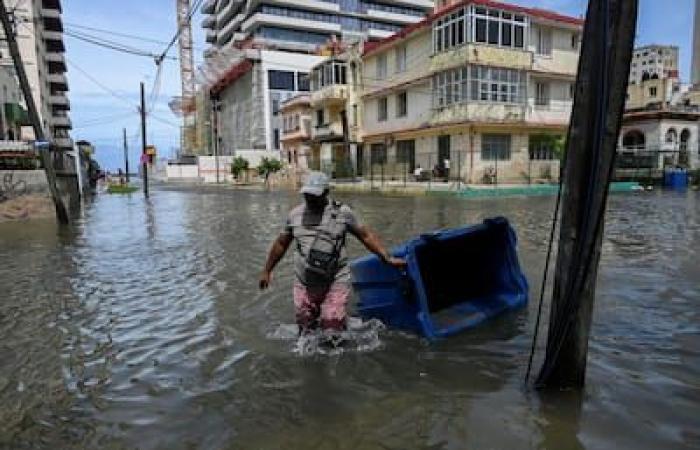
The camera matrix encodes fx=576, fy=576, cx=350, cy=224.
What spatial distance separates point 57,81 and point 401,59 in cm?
5551

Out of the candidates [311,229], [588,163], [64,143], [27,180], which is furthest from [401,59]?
[588,163]

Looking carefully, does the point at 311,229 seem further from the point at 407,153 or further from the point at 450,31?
the point at 407,153

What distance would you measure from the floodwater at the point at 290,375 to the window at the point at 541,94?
2941 cm

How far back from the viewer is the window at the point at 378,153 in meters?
43.2

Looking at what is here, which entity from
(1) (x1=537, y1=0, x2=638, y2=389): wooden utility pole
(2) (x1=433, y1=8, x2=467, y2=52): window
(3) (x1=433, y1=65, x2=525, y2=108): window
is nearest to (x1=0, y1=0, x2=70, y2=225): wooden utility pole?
(1) (x1=537, y1=0, x2=638, y2=389): wooden utility pole

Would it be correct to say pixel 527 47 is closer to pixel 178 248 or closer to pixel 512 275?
pixel 178 248

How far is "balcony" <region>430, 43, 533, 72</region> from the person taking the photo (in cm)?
3303

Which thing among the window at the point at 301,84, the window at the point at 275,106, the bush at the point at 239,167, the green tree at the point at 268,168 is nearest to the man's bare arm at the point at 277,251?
the green tree at the point at 268,168

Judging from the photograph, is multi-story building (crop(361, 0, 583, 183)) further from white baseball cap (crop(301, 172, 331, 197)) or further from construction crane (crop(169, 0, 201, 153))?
construction crane (crop(169, 0, 201, 153))

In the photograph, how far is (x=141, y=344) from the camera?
602 cm

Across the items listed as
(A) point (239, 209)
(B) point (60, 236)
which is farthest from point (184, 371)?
(A) point (239, 209)

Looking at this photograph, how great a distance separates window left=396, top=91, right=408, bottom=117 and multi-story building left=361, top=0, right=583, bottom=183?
0.07 meters

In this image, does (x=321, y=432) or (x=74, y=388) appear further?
(x=74, y=388)

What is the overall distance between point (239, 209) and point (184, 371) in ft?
65.2
